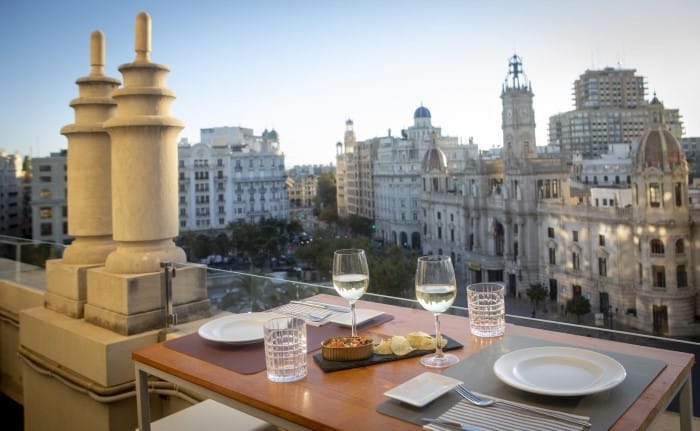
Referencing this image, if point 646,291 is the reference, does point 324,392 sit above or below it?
above

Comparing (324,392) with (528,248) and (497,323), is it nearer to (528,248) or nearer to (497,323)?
(497,323)

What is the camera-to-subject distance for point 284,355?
1.19 meters

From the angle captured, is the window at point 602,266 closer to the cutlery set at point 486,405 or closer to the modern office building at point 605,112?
the cutlery set at point 486,405

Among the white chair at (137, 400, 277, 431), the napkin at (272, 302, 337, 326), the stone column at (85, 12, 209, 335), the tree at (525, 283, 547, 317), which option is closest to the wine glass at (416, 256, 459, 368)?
the napkin at (272, 302, 337, 326)

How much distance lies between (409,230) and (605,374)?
35419 millimetres

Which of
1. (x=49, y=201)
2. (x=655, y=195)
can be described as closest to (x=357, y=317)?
(x=655, y=195)

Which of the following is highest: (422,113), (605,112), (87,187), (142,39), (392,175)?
(605,112)

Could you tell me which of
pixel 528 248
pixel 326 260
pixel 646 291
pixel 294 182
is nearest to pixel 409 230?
pixel 528 248

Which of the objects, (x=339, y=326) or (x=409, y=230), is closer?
(x=339, y=326)

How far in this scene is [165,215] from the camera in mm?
2482

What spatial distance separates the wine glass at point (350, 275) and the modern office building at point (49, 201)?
846 inches

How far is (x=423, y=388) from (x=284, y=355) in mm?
302

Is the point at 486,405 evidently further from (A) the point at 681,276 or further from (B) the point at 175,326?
(A) the point at 681,276

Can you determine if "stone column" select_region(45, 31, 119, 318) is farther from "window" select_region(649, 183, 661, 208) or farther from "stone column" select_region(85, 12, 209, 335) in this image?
"window" select_region(649, 183, 661, 208)
